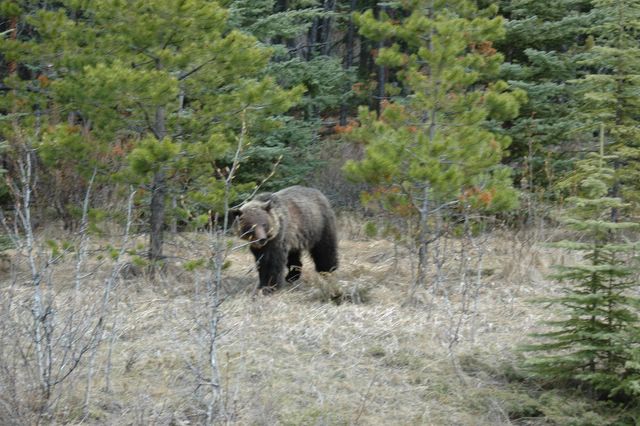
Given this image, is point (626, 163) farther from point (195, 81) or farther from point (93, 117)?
point (93, 117)

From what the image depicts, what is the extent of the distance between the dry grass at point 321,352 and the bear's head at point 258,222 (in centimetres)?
74

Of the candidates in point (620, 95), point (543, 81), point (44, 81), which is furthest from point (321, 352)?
point (543, 81)

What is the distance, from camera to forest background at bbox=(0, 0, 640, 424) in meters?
6.43

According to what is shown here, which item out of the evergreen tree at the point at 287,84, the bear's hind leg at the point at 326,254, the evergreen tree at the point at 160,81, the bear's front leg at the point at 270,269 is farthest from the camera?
the evergreen tree at the point at 287,84

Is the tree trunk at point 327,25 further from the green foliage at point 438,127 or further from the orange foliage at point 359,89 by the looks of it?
the green foliage at point 438,127

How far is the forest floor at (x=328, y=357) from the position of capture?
6336mm

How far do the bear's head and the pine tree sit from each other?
1.24m

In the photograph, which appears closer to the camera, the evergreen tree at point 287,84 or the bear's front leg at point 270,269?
the bear's front leg at point 270,269

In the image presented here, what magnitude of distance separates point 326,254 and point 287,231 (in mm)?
1141

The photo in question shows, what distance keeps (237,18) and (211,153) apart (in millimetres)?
6300

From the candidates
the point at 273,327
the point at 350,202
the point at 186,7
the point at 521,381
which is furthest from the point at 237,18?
the point at 521,381

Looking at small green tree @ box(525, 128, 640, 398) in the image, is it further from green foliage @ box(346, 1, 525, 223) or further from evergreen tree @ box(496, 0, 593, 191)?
evergreen tree @ box(496, 0, 593, 191)

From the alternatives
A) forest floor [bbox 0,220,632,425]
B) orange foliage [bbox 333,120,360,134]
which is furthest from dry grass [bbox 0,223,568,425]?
orange foliage [bbox 333,120,360,134]

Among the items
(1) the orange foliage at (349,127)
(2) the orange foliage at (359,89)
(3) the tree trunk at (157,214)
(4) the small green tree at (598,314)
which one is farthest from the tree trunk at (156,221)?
(2) the orange foliage at (359,89)
